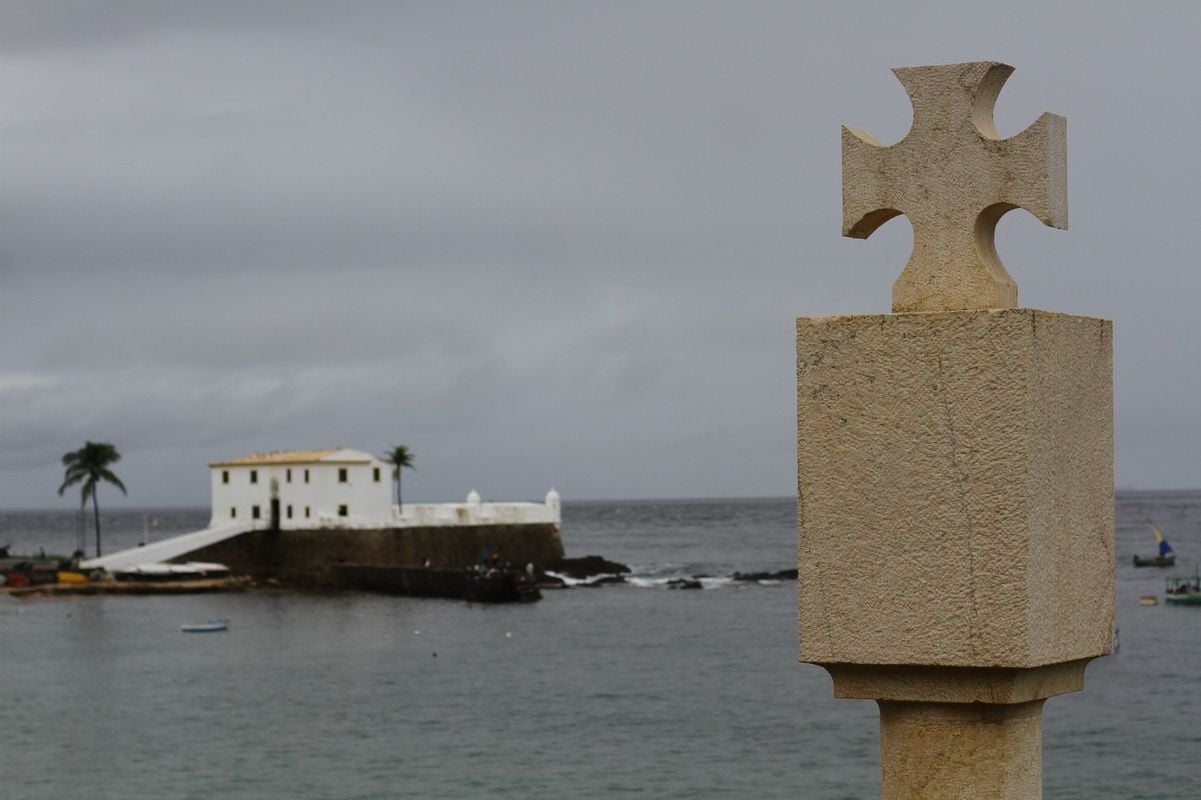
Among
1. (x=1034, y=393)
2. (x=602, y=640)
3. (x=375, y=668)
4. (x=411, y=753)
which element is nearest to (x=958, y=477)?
(x=1034, y=393)

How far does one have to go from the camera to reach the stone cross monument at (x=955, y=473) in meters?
3.29

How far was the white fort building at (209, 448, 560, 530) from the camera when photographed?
3201 inches

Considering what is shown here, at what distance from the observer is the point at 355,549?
80250 mm

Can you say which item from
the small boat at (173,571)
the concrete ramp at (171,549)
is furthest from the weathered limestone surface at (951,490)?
the concrete ramp at (171,549)

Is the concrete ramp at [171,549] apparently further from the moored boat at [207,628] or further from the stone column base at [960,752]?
the stone column base at [960,752]

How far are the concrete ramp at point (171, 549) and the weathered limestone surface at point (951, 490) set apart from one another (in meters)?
81.1

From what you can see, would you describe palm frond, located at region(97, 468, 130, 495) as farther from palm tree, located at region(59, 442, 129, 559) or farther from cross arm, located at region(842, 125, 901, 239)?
cross arm, located at region(842, 125, 901, 239)

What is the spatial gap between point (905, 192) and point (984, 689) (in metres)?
0.97

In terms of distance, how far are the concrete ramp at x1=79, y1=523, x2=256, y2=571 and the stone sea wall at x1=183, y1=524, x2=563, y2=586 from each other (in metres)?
0.29

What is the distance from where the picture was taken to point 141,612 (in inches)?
2820

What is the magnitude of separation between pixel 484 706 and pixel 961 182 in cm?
4068

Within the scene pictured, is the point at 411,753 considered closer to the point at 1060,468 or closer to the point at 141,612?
the point at 1060,468

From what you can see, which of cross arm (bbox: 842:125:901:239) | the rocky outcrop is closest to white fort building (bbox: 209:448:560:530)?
the rocky outcrop

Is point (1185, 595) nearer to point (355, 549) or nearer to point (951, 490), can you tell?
point (355, 549)
